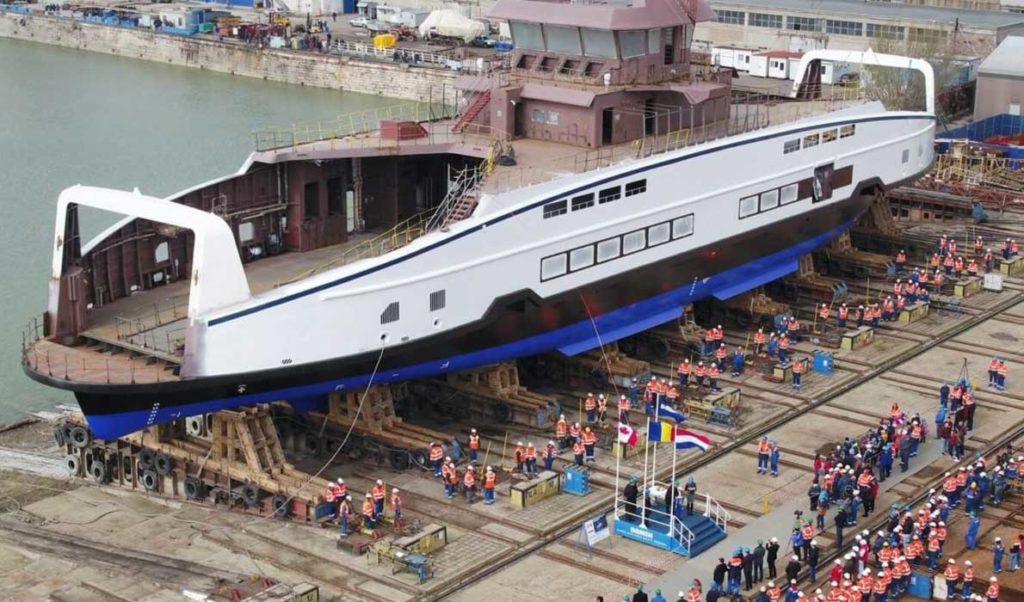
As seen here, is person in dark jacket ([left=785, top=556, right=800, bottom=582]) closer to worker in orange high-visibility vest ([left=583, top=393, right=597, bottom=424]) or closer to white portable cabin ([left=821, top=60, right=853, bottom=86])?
worker in orange high-visibility vest ([left=583, top=393, right=597, bottom=424])

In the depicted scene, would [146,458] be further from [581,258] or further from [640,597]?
[640,597]

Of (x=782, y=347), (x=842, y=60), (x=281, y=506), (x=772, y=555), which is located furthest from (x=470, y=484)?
(x=842, y=60)

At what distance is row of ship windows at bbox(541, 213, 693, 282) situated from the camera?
3300cm

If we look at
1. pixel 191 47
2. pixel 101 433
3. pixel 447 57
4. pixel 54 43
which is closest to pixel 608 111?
pixel 101 433

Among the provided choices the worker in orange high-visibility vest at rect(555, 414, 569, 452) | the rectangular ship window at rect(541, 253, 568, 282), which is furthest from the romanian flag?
the rectangular ship window at rect(541, 253, 568, 282)

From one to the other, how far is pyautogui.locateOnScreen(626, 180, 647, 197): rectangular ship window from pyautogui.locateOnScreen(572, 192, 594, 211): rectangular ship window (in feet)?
3.89

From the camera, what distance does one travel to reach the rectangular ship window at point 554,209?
3231 cm

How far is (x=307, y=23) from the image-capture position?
96.8m

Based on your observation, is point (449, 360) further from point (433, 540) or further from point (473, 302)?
point (433, 540)

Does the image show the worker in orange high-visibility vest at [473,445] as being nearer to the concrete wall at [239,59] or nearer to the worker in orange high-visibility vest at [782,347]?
the worker in orange high-visibility vest at [782,347]

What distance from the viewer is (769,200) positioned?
39.1 m

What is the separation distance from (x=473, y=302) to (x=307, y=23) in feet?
226

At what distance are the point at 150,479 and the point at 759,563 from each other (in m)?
12.2

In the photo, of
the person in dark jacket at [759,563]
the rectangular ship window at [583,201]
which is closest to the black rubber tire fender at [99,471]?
the rectangular ship window at [583,201]
